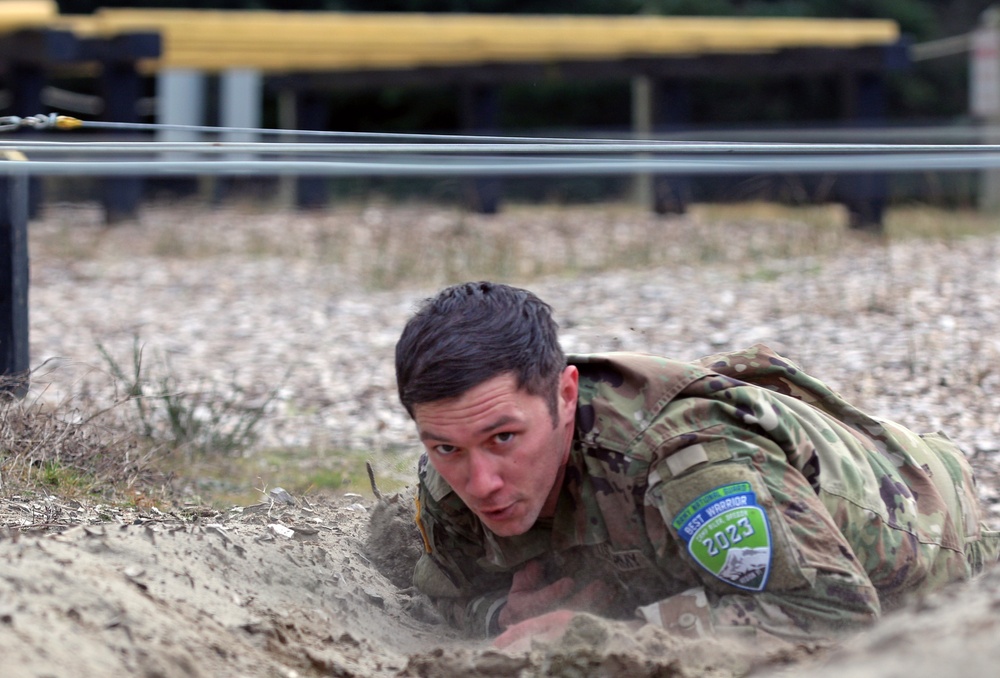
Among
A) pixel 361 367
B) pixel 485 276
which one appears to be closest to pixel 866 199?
pixel 485 276

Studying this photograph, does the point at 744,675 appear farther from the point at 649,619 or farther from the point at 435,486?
the point at 435,486

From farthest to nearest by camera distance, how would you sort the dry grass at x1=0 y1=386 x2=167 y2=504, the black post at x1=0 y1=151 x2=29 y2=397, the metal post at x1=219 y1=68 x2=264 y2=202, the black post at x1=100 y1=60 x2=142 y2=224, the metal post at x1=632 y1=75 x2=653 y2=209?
the metal post at x1=219 y1=68 x2=264 y2=202
the metal post at x1=632 y1=75 x2=653 y2=209
the black post at x1=100 y1=60 x2=142 y2=224
the black post at x1=0 y1=151 x2=29 y2=397
the dry grass at x1=0 y1=386 x2=167 y2=504

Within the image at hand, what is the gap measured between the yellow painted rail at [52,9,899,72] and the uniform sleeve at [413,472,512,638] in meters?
12.1

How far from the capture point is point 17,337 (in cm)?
487

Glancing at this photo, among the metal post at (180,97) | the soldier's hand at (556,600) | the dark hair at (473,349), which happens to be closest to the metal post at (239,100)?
the metal post at (180,97)

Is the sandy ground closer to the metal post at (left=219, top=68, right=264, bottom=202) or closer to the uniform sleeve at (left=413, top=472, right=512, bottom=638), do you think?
the uniform sleeve at (left=413, top=472, right=512, bottom=638)

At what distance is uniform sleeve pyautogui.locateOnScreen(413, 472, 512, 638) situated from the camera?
3109 millimetres

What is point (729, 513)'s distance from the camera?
2.51m

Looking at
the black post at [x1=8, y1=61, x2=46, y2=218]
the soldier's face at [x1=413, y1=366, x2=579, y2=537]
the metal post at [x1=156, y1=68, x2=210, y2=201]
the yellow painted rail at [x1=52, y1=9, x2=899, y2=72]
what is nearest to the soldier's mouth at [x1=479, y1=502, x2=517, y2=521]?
the soldier's face at [x1=413, y1=366, x2=579, y2=537]

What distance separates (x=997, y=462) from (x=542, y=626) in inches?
115

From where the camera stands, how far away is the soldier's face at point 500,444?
103 inches

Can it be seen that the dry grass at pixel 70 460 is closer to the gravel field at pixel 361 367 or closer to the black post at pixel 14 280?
the gravel field at pixel 361 367

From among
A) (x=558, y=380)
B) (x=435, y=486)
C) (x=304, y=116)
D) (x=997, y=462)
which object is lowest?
(x=997, y=462)

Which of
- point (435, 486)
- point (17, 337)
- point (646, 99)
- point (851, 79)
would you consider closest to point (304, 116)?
point (646, 99)
